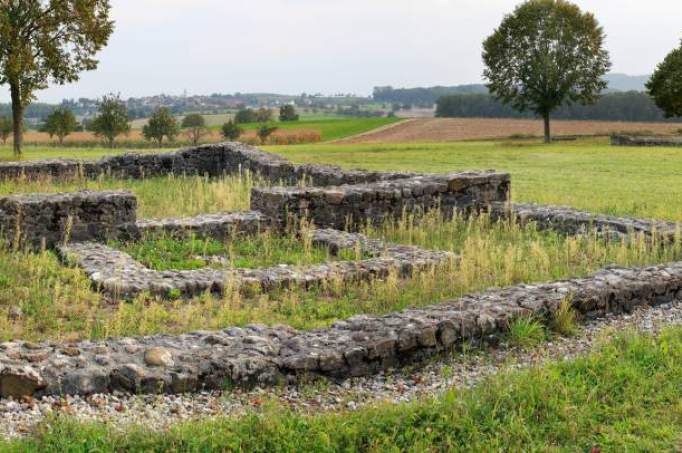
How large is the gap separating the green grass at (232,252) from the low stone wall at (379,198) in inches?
30.0

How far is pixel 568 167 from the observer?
35562 mm

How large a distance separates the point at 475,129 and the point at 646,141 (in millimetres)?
24509

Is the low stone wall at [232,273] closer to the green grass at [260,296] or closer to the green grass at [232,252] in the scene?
the green grass at [260,296]

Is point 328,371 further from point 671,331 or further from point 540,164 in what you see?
point 540,164

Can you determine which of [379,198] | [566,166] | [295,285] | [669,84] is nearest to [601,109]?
[669,84]

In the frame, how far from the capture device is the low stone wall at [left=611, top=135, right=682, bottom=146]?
49.1m

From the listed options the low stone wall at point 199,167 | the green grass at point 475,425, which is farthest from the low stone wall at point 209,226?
the green grass at point 475,425

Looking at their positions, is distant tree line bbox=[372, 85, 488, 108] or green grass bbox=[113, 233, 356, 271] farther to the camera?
distant tree line bbox=[372, 85, 488, 108]

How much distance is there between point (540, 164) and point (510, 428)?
32563 millimetres

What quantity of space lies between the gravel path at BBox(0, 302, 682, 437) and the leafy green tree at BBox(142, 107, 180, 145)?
65699mm

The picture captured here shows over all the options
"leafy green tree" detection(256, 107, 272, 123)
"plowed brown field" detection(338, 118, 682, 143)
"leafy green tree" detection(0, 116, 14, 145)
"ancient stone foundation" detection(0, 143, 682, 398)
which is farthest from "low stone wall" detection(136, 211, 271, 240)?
"leafy green tree" detection(256, 107, 272, 123)

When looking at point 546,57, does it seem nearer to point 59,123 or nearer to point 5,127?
point 59,123

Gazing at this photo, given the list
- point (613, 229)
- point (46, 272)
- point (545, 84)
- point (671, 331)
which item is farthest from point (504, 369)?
point (545, 84)

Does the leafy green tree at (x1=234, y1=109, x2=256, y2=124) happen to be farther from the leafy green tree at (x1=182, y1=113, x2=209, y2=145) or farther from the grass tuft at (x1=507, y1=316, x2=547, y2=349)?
the grass tuft at (x1=507, y1=316, x2=547, y2=349)
